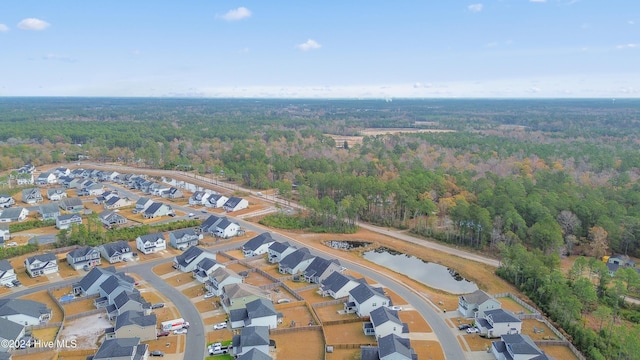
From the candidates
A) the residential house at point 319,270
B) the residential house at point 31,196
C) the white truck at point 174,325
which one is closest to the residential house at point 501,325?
the residential house at point 319,270

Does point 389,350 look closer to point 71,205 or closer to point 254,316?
point 254,316

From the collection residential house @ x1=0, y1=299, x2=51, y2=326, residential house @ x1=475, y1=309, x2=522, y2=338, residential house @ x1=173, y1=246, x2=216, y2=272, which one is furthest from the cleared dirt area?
residential house @ x1=0, y1=299, x2=51, y2=326

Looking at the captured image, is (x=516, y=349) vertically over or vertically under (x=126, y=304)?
under

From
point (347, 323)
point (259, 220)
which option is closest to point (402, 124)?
point (259, 220)

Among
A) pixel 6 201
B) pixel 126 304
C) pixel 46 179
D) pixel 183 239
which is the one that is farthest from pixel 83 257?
pixel 46 179

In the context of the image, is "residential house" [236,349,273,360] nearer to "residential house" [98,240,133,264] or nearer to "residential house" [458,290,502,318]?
"residential house" [458,290,502,318]

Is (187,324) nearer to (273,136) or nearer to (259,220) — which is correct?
(259,220)

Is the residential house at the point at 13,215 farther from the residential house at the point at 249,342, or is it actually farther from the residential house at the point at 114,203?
the residential house at the point at 249,342
